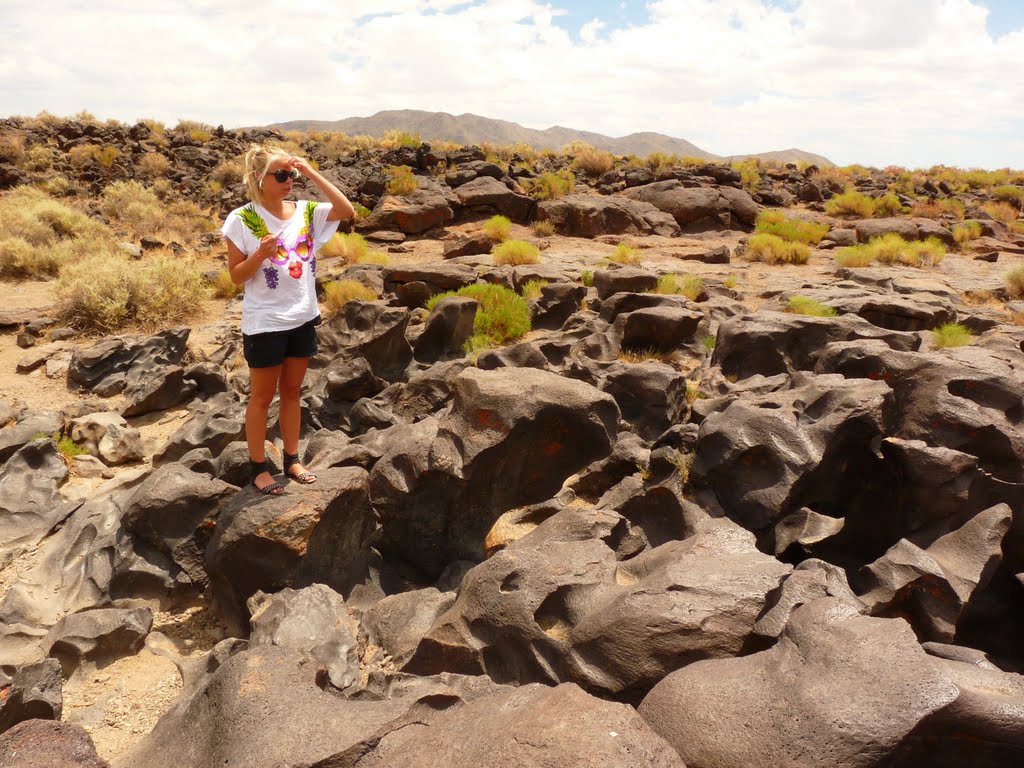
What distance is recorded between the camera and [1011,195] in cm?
2792

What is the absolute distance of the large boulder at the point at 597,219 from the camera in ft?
62.8

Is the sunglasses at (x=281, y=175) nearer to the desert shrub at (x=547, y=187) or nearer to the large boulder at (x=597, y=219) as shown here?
the large boulder at (x=597, y=219)

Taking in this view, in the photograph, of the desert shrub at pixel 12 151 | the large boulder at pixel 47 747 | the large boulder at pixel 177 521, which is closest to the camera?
the large boulder at pixel 47 747

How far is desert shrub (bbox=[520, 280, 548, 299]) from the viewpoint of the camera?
11398mm

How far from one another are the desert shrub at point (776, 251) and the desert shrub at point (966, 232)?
527 cm

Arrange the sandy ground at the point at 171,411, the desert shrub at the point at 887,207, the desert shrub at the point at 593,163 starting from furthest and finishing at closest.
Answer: the desert shrub at the point at 593,163 → the desert shrub at the point at 887,207 → the sandy ground at the point at 171,411

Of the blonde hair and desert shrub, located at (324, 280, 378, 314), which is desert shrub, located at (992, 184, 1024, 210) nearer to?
desert shrub, located at (324, 280, 378, 314)

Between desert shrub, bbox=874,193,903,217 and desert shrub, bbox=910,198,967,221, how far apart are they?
0.58 m

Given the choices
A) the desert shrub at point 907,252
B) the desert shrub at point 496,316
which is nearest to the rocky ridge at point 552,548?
the desert shrub at point 496,316

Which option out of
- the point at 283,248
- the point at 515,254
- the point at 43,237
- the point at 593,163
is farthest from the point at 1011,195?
the point at 43,237

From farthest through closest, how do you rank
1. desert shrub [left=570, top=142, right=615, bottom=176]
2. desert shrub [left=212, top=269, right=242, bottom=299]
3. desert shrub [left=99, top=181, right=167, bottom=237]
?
desert shrub [left=570, top=142, right=615, bottom=176]
desert shrub [left=99, top=181, right=167, bottom=237]
desert shrub [left=212, top=269, right=242, bottom=299]

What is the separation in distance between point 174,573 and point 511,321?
6274 millimetres

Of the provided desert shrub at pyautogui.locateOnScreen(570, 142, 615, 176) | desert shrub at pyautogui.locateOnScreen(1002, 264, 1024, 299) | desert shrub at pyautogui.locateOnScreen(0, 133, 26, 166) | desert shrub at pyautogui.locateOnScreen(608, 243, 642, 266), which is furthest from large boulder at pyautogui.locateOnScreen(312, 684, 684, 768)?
desert shrub at pyautogui.locateOnScreen(0, 133, 26, 166)

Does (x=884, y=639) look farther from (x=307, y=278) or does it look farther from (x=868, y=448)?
(x=307, y=278)
